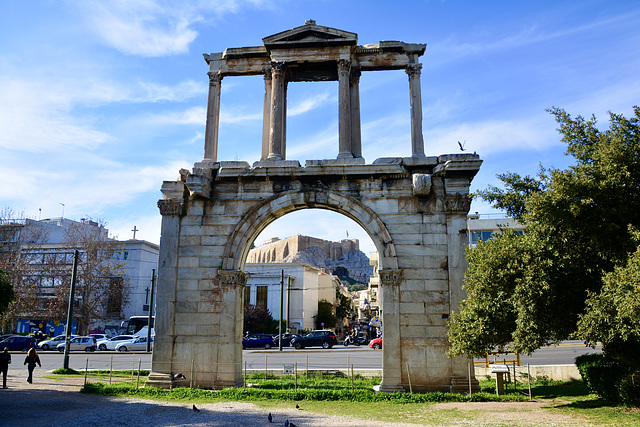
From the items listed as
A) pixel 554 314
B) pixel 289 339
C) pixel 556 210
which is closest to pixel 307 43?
pixel 556 210

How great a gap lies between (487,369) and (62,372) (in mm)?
18031

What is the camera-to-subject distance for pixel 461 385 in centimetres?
1459

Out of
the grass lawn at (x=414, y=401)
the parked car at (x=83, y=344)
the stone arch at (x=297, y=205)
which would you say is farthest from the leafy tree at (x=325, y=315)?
the stone arch at (x=297, y=205)

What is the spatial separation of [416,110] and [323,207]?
472 centimetres

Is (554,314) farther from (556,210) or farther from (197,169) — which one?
(197,169)

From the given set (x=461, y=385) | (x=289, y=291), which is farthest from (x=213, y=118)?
(x=289, y=291)

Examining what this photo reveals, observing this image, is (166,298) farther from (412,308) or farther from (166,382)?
(412,308)

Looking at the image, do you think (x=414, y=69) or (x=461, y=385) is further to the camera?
(x=414, y=69)

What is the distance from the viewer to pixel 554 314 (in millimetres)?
11453

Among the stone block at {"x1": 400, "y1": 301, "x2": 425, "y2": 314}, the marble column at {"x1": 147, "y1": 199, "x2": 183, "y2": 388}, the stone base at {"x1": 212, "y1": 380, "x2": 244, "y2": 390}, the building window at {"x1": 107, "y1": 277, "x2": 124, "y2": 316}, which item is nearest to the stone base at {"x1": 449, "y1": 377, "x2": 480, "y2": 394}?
the stone block at {"x1": 400, "y1": 301, "x2": 425, "y2": 314}

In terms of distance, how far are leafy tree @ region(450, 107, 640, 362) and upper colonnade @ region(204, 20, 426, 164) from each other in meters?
5.44

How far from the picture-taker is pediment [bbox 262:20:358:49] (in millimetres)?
17156

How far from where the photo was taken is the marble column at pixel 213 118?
689 inches

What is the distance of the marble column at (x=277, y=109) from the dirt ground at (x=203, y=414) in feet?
27.8
